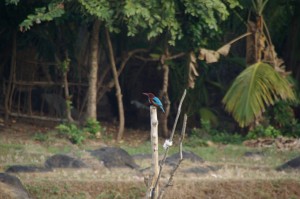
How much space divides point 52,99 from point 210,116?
3245mm

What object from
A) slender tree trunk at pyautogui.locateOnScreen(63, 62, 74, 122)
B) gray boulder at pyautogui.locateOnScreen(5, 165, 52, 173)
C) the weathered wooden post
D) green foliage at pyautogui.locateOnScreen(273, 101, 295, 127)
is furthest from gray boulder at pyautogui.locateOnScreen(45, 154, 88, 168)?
green foliage at pyautogui.locateOnScreen(273, 101, 295, 127)

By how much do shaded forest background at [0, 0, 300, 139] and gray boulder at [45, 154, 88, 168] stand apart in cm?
278

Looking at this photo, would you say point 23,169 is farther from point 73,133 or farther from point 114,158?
point 73,133

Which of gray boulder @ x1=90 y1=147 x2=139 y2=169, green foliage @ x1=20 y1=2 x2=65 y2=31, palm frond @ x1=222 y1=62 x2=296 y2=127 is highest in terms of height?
green foliage @ x1=20 y1=2 x2=65 y2=31

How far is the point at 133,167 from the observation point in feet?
39.0

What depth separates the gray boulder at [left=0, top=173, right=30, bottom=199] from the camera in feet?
31.5

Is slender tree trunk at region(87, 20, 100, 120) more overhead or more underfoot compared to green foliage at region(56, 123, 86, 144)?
more overhead

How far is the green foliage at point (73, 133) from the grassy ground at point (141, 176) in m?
0.12

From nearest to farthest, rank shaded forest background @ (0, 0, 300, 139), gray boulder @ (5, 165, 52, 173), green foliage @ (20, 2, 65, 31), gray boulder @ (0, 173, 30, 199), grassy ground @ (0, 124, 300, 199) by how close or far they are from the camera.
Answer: gray boulder @ (0, 173, 30, 199) → grassy ground @ (0, 124, 300, 199) → gray boulder @ (5, 165, 52, 173) → green foliage @ (20, 2, 65, 31) → shaded forest background @ (0, 0, 300, 139)

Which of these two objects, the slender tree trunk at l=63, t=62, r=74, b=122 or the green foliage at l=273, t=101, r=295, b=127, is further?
the green foliage at l=273, t=101, r=295, b=127

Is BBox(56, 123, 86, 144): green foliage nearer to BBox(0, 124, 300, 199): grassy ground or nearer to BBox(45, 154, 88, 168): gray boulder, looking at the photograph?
BBox(0, 124, 300, 199): grassy ground

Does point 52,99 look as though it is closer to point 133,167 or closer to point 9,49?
point 9,49

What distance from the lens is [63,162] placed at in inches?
456

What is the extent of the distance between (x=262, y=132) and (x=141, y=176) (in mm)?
4276
